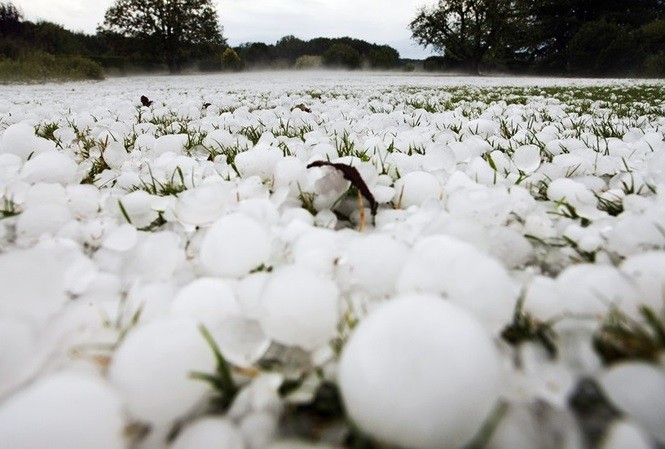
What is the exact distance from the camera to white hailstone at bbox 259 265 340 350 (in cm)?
59

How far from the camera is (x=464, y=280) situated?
606 millimetres

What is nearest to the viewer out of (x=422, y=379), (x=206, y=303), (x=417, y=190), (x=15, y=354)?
(x=422, y=379)

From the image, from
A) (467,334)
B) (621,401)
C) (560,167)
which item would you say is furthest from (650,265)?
(560,167)

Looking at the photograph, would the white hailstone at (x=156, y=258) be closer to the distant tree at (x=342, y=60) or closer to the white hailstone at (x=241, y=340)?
the white hailstone at (x=241, y=340)

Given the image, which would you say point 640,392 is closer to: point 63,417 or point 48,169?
point 63,417

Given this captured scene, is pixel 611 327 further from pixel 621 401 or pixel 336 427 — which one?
pixel 336 427

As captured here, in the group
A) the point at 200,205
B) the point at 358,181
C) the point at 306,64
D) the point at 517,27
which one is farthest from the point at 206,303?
the point at 306,64

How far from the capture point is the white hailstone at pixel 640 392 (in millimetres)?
456

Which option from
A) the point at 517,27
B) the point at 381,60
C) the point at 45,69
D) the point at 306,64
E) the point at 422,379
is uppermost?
the point at 517,27

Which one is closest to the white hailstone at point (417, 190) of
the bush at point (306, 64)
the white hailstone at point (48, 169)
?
the white hailstone at point (48, 169)

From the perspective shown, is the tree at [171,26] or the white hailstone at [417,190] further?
the tree at [171,26]

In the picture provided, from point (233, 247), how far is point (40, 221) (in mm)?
511

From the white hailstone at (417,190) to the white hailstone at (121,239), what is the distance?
688 mm

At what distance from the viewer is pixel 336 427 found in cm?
50
